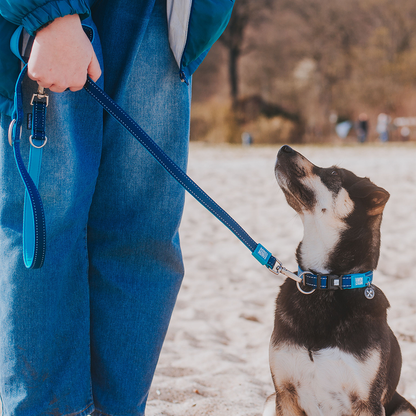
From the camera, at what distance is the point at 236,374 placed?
2.30 metres

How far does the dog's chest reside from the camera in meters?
1.63

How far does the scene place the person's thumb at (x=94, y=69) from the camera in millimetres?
1306

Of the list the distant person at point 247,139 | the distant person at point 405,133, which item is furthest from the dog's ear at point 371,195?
the distant person at point 405,133

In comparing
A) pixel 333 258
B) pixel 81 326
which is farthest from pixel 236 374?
pixel 81 326

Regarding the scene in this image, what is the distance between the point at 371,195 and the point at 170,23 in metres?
1.03

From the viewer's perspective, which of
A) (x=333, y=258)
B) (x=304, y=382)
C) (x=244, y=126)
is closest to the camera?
(x=304, y=382)

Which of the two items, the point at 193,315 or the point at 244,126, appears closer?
the point at 193,315

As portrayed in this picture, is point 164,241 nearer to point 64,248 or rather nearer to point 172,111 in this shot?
point 64,248

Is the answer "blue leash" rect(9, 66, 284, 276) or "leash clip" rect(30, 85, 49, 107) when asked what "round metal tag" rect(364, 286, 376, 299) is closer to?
"blue leash" rect(9, 66, 284, 276)

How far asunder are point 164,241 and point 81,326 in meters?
0.40

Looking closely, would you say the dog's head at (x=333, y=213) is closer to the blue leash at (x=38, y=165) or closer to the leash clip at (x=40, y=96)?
the blue leash at (x=38, y=165)

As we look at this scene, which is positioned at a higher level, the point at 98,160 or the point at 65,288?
the point at 98,160

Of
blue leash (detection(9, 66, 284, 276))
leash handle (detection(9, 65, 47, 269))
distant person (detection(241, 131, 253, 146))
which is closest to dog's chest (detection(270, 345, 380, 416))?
blue leash (detection(9, 66, 284, 276))

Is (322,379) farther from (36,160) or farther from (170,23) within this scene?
(170,23)
